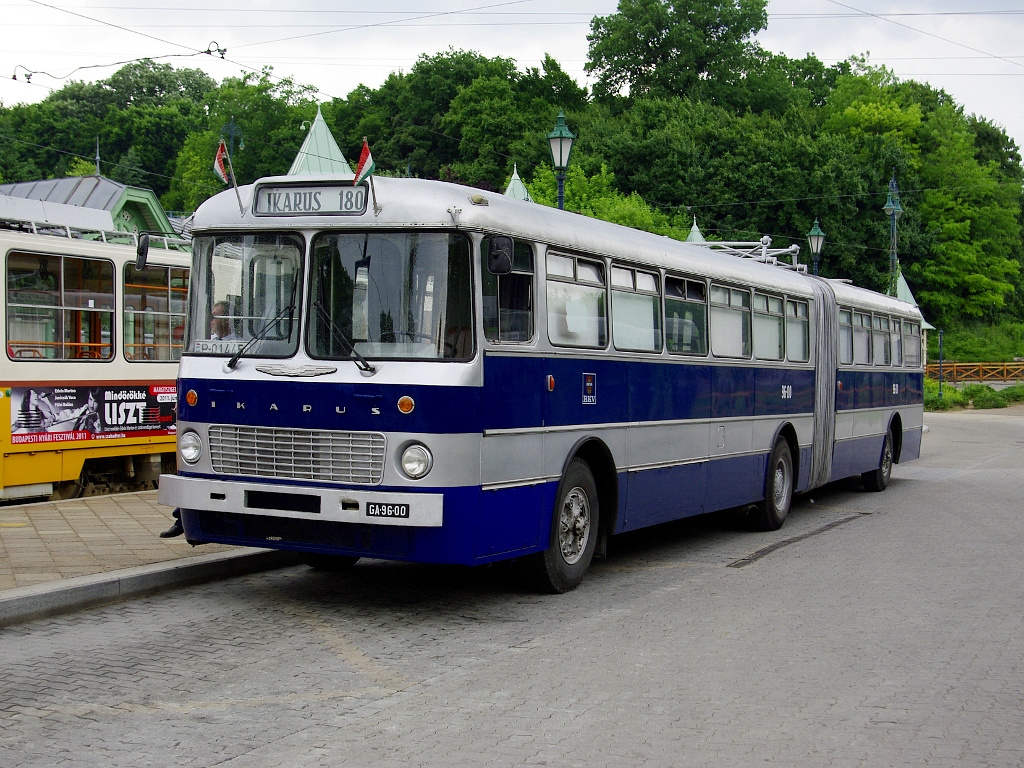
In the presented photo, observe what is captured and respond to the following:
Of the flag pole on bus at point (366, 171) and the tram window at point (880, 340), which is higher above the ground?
the flag pole on bus at point (366, 171)

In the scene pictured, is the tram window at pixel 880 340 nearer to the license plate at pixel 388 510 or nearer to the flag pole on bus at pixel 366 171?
the flag pole on bus at pixel 366 171

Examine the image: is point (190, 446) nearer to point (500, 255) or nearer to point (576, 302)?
point (500, 255)

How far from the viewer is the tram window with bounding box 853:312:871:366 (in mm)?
17594

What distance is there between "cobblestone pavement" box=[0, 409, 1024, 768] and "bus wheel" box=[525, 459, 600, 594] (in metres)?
0.19

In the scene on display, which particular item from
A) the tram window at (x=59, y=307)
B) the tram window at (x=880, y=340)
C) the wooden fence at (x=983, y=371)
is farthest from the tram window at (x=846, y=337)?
the wooden fence at (x=983, y=371)

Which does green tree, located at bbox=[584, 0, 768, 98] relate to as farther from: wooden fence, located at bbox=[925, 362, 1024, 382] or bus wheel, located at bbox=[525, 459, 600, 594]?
bus wheel, located at bbox=[525, 459, 600, 594]

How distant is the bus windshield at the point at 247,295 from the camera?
8.52 m

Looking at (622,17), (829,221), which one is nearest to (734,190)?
(829,221)

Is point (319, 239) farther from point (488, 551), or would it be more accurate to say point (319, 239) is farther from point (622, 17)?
point (622, 17)

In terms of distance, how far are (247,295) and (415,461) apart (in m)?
1.80

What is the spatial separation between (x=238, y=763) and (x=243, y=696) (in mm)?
1107

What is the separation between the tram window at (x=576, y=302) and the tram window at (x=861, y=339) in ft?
28.3

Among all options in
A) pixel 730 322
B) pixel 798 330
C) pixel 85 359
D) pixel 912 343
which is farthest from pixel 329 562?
pixel 912 343

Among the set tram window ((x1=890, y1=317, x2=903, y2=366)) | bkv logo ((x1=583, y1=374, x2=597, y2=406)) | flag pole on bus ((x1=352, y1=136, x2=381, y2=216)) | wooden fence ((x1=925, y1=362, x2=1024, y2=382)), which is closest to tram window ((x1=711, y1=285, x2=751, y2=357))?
bkv logo ((x1=583, y1=374, x2=597, y2=406))
